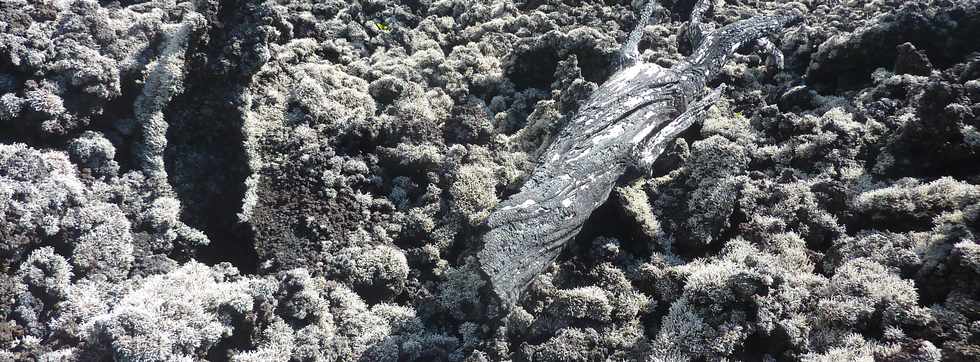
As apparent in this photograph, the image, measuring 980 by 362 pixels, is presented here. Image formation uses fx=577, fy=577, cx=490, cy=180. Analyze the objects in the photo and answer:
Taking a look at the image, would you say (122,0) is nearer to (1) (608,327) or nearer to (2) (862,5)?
(1) (608,327)

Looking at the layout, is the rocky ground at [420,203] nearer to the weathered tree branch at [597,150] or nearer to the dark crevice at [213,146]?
the dark crevice at [213,146]

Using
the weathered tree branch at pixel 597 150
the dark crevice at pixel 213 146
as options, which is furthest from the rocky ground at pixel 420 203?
the weathered tree branch at pixel 597 150

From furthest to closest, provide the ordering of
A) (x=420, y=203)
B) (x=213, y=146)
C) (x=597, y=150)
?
(x=420, y=203) < (x=213, y=146) < (x=597, y=150)

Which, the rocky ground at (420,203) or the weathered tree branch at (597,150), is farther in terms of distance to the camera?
the weathered tree branch at (597,150)

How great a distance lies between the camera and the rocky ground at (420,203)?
4.34m

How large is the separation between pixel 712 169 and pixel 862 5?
184 inches

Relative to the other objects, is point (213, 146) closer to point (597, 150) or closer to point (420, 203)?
point (420, 203)

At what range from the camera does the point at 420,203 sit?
593 cm

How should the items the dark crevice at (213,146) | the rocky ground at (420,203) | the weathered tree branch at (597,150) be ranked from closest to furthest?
the rocky ground at (420,203) < the weathered tree branch at (597,150) < the dark crevice at (213,146)

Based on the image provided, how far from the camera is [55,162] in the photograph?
482 cm

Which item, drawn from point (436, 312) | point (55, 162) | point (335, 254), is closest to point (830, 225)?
point (436, 312)

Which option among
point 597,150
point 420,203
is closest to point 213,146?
point 420,203

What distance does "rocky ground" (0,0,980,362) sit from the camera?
14.2ft

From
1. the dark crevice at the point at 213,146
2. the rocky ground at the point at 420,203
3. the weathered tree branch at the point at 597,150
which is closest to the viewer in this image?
the rocky ground at the point at 420,203
